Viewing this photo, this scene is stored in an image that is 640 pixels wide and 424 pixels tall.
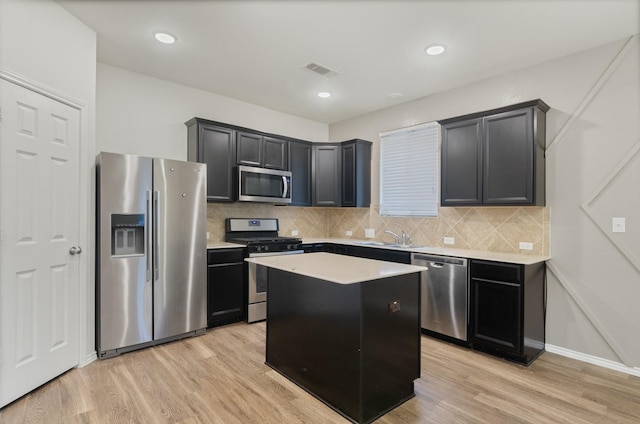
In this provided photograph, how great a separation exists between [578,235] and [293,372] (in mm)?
2845

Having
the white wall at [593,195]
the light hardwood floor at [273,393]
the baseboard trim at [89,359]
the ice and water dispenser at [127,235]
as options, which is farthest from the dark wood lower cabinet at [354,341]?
the white wall at [593,195]

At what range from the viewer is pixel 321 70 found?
357 centimetres

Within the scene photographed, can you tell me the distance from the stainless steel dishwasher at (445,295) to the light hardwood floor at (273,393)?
32 cm

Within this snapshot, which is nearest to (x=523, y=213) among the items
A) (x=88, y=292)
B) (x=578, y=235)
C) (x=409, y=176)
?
(x=578, y=235)

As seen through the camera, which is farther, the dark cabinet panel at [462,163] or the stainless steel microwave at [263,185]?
the stainless steel microwave at [263,185]

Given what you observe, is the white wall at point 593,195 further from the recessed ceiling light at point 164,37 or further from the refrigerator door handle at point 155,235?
the refrigerator door handle at point 155,235

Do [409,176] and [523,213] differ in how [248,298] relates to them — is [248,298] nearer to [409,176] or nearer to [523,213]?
[409,176]

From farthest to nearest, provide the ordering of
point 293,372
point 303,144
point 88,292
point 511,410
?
point 303,144, point 88,292, point 293,372, point 511,410

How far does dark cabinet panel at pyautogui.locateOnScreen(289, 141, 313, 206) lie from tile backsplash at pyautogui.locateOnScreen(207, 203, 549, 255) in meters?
0.33

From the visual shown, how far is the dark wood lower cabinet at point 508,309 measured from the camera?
9.50 ft

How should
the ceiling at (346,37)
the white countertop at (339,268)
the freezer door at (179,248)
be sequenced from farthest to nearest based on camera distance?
1. the freezer door at (179,248)
2. the ceiling at (346,37)
3. the white countertop at (339,268)

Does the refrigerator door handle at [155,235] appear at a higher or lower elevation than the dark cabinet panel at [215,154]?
lower

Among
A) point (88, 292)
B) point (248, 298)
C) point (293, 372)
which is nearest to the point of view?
point (293, 372)

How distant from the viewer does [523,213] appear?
3420 mm
